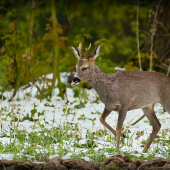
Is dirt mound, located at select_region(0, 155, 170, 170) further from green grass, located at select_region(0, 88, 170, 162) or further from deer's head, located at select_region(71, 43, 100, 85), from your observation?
deer's head, located at select_region(71, 43, 100, 85)

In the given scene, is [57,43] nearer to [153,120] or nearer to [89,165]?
[153,120]

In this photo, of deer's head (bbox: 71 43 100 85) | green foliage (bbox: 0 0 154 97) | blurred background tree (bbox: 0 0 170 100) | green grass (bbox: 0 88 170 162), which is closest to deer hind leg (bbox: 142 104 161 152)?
green grass (bbox: 0 88 170 162)

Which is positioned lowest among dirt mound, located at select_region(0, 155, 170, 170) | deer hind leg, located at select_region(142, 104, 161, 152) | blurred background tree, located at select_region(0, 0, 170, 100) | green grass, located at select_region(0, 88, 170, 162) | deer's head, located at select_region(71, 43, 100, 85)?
dirt mound, located at select_region(0, 155, 170, 170)

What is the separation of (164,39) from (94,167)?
5.98 meters

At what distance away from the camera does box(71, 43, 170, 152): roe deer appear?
4750 millimetres

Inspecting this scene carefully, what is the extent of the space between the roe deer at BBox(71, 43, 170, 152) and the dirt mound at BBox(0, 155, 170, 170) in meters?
0.90

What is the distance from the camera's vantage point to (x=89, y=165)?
144 inches

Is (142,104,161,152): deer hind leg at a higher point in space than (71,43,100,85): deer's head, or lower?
lower

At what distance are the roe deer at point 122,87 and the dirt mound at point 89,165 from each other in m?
0.90

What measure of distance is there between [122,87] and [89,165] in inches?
59.8

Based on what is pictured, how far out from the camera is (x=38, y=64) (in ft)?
29.1

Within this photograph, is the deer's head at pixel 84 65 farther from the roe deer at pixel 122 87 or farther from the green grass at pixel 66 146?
the green grass at pixel 66 146

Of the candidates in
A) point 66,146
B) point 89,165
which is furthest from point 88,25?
point 89,165

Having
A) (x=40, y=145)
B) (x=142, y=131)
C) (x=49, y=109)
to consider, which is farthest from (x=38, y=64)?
(x=40, y=145)
